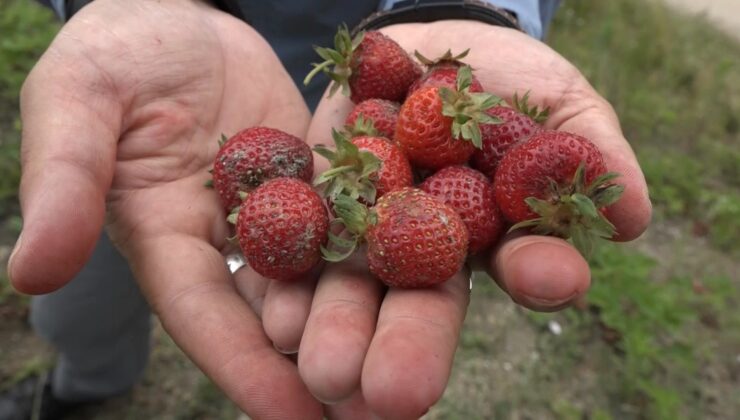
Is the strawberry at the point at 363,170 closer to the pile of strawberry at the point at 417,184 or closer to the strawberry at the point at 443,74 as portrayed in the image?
the pile of strawberry at the point at 417,184

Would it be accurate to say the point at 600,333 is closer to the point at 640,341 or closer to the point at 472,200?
the point at 640,341

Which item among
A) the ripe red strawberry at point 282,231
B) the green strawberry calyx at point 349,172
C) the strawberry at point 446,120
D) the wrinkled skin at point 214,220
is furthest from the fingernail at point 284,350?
the strawberry at point 446,120

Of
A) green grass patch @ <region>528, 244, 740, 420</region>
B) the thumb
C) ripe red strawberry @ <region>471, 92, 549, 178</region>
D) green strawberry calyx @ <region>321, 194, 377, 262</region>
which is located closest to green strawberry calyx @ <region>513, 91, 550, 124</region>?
ripe red strawberry @ <region>471, 92, 549, 178</region>

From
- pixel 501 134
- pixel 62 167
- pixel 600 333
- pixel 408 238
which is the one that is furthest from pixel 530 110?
pixel 600 333

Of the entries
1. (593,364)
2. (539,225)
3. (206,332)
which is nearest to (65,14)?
(206,332)

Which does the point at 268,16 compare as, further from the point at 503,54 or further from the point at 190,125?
the point at 503,54

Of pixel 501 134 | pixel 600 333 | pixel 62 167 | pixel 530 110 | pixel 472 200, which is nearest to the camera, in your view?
pixel 62 167
